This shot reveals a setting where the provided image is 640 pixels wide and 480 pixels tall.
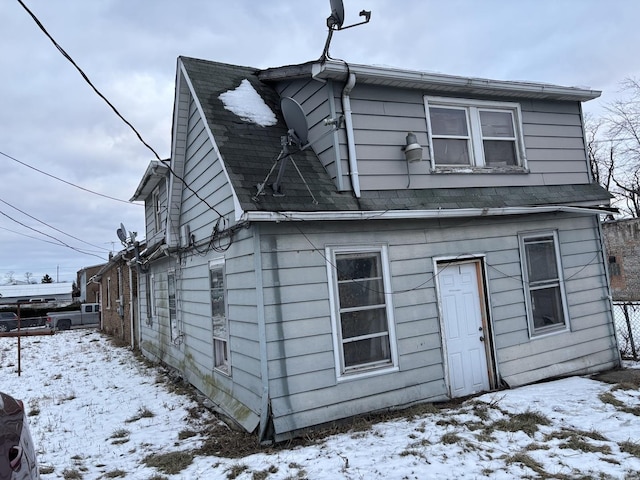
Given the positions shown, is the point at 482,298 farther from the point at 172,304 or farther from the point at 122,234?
the point at 122,234

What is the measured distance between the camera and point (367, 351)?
19.3ft

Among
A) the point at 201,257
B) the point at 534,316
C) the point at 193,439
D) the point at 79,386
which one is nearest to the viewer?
the point at 193,439

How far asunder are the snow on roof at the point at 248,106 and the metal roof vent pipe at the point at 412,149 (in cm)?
215

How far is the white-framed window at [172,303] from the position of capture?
9461mm

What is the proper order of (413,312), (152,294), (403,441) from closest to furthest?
(403,441) → (413,312) → (152,294)

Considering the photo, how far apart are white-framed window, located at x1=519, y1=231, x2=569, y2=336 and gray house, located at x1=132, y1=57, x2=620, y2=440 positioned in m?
0.03

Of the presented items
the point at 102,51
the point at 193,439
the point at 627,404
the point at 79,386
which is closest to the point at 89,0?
the point at 102,51

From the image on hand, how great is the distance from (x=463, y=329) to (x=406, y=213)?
2137mm

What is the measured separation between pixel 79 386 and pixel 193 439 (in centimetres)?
497

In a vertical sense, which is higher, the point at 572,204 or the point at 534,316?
the point at 572,204

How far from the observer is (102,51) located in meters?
5.84

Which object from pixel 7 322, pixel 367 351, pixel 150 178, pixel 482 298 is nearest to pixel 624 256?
pixel 482 298

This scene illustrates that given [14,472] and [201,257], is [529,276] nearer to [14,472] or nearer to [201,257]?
[201,257]

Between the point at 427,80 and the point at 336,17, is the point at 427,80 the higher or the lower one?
the lower one
